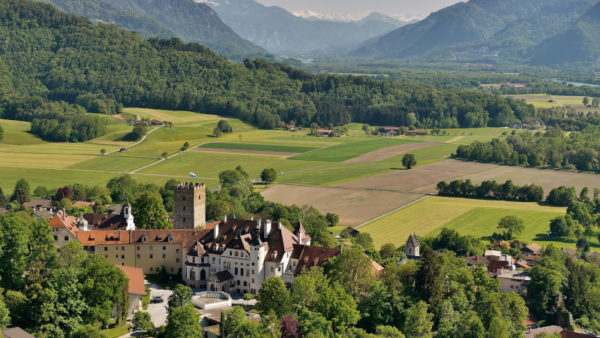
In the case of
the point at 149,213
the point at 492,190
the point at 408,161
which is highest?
the point at 149,213

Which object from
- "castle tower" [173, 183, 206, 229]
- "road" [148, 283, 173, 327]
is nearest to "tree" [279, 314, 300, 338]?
"road" [148, 283, 173, 327]

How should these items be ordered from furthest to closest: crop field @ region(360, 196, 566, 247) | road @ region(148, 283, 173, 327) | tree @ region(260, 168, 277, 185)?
tree @ region(260, 168, 277, 185) → crop field @ region(360, 196, 566, 247) → road @ region(148, 283, 173, 327)

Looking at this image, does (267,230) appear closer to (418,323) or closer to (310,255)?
(310,255)

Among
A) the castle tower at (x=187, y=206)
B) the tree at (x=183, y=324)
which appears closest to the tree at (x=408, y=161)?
the castle tower at (x=187, y=206)

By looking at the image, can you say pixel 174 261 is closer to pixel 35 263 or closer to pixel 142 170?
pixel 35 263

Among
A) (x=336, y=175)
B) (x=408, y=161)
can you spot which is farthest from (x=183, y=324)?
(x=408, y=161)

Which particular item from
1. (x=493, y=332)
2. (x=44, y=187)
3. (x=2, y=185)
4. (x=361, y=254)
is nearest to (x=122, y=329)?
(x=361, y=254)

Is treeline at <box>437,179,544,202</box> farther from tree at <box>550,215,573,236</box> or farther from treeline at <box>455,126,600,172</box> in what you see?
treeline at <box>455,126,600,172</box>
